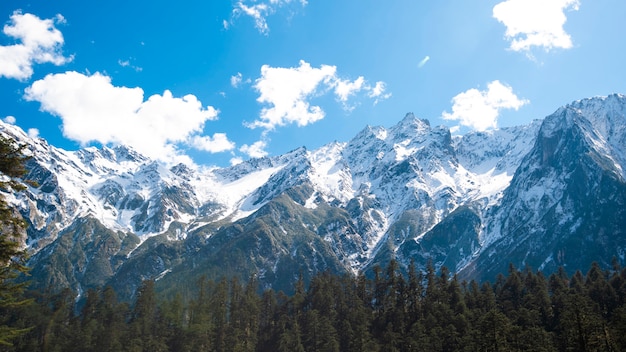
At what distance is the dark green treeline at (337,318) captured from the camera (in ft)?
333

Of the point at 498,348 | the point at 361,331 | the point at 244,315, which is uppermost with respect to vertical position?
the point at 244,315

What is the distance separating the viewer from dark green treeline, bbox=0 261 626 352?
101488mm

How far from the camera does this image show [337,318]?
127m

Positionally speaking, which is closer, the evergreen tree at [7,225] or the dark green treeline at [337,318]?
the evergreen tree at [7,225]

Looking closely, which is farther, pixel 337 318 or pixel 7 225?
pixel 337 318

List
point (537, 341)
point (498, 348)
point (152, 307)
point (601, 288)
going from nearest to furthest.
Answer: point (498, 348), point (537, 341), point (601, 288), point (152, 307)

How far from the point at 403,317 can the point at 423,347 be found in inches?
1049

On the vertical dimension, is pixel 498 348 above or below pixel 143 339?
below

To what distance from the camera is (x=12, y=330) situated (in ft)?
112

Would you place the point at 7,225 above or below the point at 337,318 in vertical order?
below

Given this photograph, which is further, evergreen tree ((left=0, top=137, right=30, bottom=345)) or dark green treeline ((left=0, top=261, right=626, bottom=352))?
dark green treeline ((left=0, top=261, right=626, bottom=352))

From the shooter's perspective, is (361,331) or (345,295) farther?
(345,295)

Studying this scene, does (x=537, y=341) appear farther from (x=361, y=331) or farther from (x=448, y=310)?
(x=361, y=331)

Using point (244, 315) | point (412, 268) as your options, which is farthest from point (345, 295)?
point (244, 315)
